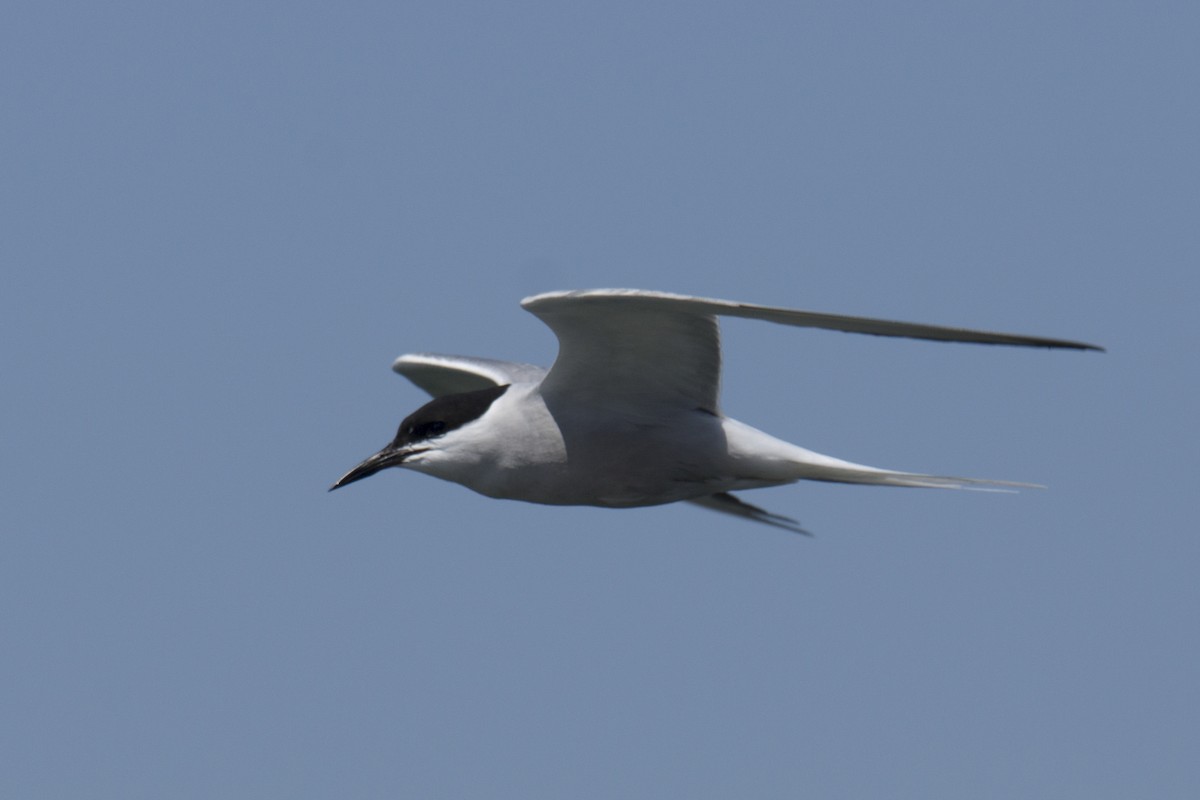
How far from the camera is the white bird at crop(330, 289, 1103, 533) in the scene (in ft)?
26.6

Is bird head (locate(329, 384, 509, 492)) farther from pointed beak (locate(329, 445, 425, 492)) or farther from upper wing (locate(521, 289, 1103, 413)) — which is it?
upper wing (locate(521, 289, 1103, 413))

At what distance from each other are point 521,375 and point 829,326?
14.0ft

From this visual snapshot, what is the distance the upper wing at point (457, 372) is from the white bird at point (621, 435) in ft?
4.72

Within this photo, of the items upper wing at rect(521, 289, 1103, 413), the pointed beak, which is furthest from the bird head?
upper wing at rect(521, 289, 1103, 413)

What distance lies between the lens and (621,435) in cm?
842

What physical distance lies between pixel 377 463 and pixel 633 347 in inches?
75.9

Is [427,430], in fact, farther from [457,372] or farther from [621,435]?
[457,372]

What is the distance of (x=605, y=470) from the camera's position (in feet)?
27.7

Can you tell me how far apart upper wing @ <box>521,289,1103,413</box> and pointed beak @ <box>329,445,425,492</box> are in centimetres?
109

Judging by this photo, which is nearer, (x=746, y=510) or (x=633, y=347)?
(x=633, y=347)

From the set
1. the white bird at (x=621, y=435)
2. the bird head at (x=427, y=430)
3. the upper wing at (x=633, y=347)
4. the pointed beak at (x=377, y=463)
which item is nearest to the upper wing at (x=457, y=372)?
the bird head at (x=427, y=430)

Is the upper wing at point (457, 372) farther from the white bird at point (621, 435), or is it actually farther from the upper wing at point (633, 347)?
the upper wing at point (633, 347)

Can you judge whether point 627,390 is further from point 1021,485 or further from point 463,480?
point 1021,485

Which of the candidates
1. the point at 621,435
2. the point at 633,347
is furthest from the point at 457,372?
the point at 633,347
